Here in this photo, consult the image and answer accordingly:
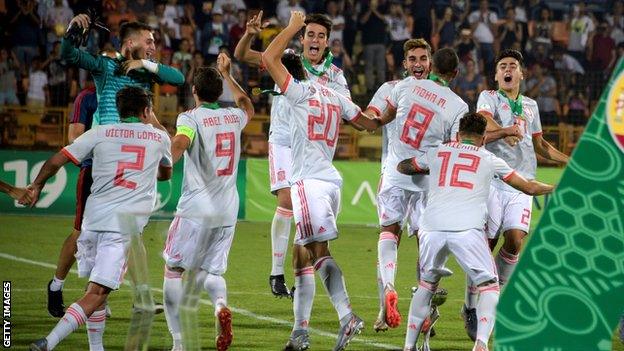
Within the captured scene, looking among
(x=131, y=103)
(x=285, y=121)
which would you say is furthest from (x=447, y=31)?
(x=131, y=103)

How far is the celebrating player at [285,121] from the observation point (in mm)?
11102

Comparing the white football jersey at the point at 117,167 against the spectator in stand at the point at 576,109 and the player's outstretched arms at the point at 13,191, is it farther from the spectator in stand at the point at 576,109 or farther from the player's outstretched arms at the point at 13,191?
the spectator in stand at the point at 576,109

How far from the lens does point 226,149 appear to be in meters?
9.65

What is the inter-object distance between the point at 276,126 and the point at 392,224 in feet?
8.35

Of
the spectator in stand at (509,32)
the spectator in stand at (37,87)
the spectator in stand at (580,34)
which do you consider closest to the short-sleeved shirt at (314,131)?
the spectator in stand at (37,87)

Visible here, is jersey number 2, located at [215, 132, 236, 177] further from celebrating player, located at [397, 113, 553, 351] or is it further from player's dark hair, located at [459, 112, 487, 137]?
player's dark hair, located at [459, 112, 487, 137]

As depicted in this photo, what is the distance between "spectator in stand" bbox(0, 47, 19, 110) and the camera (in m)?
21.5

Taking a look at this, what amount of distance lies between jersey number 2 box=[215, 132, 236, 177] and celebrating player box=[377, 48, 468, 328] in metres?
1.37

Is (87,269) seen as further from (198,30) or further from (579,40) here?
(579,40)

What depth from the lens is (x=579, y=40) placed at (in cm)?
2550

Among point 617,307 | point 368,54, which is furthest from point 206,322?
point 368,54

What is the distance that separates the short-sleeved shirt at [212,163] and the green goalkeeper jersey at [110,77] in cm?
72

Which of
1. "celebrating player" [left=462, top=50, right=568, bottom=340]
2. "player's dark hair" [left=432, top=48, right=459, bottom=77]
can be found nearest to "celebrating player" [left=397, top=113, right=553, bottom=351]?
"player's dark hair" [left=432, top=48, right=459, bottom=77]

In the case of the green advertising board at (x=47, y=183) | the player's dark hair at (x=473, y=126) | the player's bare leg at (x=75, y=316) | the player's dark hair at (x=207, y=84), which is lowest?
the green advertising board at (x=47, y=183)
